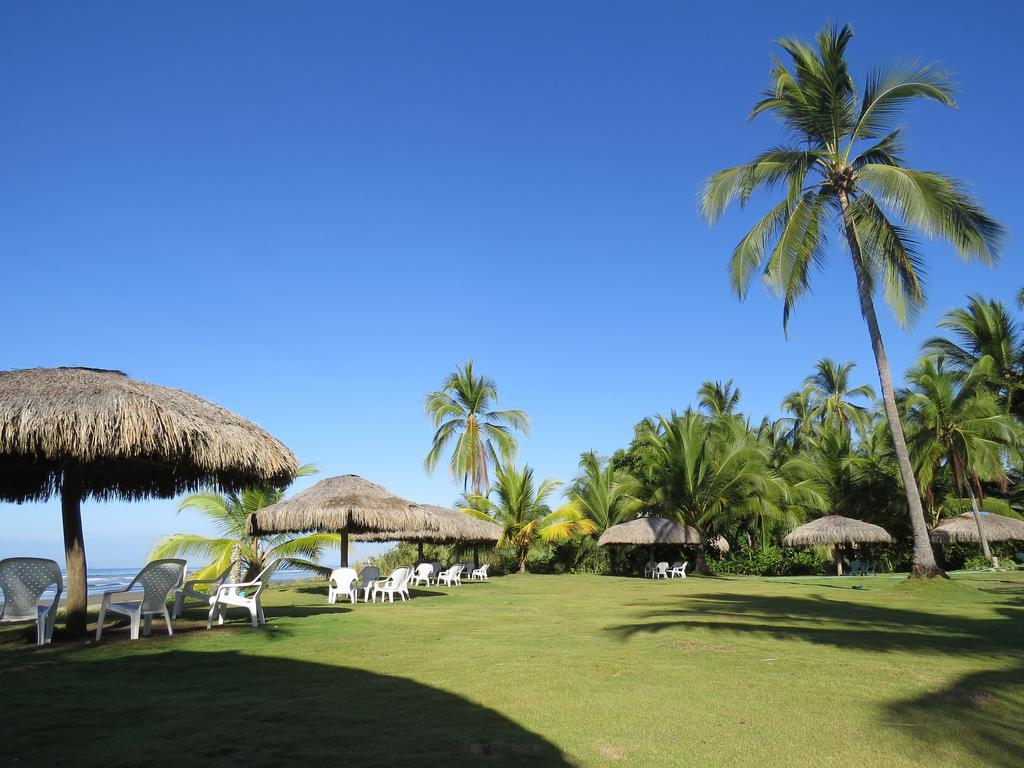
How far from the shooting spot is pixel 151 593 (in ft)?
22.5

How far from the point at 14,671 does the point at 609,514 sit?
23.2 meters

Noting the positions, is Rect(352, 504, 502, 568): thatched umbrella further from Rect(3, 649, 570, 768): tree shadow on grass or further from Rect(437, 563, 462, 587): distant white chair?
Rect(3, 649, 570, 768): tree shadow on grass

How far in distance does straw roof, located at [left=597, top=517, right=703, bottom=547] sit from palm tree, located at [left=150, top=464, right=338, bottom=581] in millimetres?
9730

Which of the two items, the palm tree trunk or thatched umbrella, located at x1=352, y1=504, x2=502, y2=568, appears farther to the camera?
thatched umbrella, located at x1=352, y1=504, x2=502, y2=568

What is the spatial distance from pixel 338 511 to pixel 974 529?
807 inches

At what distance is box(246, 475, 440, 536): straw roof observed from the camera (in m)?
12.8

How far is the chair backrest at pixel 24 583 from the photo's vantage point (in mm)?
6574

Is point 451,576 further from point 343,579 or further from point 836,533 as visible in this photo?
point 836,533

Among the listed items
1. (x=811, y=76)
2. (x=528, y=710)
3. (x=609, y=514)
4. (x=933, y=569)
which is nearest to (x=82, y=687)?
(x=528, y=710)

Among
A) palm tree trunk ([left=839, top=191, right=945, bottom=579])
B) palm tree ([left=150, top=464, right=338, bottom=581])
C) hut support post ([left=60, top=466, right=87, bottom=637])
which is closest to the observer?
hut support post ([left=60, top=466, right=87, bottom=637])

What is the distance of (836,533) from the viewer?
2116 centimetres

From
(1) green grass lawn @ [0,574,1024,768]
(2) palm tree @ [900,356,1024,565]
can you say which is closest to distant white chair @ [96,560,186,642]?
(1) green grass lawn @ [0,574,1024,768]

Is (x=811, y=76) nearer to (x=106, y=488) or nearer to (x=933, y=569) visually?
(x=933, y=569)

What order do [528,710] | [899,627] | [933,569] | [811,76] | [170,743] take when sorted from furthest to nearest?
1. [811,76]
2. [933,569]
3. [899,627]
4. [528,710]
5. [170,743]
